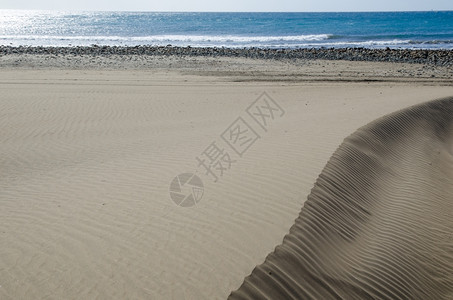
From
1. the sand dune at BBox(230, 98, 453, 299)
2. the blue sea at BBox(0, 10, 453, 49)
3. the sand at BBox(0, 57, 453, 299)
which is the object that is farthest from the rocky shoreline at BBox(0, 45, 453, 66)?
the sand dune at BBox(230, 98, 453, 299)

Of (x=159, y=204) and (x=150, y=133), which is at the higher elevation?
(x=159, y=204)

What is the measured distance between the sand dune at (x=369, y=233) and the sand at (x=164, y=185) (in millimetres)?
54

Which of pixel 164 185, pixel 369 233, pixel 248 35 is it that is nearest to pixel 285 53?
pixel 248 35

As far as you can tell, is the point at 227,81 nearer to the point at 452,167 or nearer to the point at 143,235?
the point at 452,167

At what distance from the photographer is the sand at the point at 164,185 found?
157 inches

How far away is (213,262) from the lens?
4.05m

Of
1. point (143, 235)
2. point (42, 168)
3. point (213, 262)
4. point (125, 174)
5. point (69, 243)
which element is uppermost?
point (213, 262)

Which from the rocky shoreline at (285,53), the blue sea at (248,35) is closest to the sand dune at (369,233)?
the rocky shoreline at (285,53)

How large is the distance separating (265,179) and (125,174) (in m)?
2.35

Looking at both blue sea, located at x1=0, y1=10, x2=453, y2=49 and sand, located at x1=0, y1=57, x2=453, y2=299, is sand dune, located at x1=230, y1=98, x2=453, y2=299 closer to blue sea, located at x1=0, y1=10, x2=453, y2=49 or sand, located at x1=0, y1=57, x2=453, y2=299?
sand, located at x1=0, y1=57, x2=453, y2=299

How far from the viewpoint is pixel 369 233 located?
5.52m

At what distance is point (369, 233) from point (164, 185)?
115 inches

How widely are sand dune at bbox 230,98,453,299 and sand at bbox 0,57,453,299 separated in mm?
54

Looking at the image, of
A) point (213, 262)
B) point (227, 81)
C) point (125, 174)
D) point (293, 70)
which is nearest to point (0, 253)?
point (213, 262)
